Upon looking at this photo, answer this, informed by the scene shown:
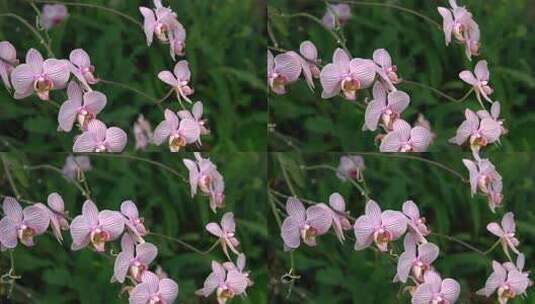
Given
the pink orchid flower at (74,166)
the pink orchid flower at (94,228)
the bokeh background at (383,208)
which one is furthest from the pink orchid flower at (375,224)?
the pink orchid flower at (74,166)

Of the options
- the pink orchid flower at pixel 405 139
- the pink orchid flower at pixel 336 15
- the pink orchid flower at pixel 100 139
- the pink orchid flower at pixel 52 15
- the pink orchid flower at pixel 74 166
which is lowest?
the pink orchid flower at pixel 74 166

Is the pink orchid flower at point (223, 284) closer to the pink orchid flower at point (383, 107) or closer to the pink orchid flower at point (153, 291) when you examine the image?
the pink orchid flower at point (153, 291)

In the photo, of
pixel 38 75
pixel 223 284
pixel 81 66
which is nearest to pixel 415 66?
pixel 223 284

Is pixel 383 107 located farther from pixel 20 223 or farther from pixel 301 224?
pixel 20 223

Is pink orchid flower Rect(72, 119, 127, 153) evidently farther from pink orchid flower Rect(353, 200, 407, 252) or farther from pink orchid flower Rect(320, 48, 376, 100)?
pink orchid flower Rect(353, 200, 407, 252)

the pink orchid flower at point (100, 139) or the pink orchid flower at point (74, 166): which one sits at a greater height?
the pink orchid flower at point (100, 139)

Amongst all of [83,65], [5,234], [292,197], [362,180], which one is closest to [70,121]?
[83,65]
